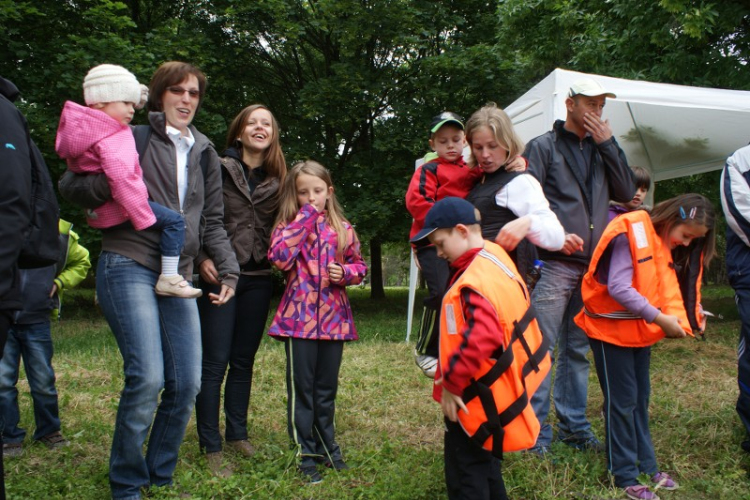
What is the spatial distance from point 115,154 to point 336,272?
4.18 ft

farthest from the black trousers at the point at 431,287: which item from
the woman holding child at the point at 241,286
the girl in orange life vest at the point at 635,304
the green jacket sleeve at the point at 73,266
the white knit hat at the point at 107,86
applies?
the green jacket sleeve at the point at 73,266

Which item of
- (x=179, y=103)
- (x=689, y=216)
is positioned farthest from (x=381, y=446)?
(x=179, y=103)

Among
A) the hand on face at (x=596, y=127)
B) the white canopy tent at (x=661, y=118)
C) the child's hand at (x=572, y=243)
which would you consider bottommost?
the child's hand at (x=572, y=243)

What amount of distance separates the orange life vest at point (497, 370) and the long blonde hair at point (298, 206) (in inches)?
46.8

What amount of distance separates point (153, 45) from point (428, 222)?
1012 centimetres

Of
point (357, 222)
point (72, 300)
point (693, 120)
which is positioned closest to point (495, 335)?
point (693, 120)

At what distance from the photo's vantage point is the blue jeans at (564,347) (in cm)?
340

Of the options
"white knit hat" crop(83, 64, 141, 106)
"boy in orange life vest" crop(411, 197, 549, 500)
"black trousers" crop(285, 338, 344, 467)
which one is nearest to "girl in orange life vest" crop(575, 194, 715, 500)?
"boy in orange life vest" crop(411, 197, 549, 500)

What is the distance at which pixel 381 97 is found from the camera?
41.9 feet

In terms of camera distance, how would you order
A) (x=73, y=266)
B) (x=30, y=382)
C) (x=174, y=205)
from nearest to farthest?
(x=174, y=205) → (x=30, y=382) → (x=73, y=266)

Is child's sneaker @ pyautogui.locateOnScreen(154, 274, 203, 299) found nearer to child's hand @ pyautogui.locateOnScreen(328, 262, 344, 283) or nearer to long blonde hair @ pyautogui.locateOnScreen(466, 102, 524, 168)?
child's hand @ pyautogui.locateOnScreen(328, 262, 344, 283)

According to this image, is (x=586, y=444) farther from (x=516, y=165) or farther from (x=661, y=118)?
(x=661, y=118)

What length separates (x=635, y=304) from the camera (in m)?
2.95

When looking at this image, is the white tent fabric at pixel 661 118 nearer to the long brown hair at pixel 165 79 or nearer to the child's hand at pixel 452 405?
the long brown hair at pixel 165 79
